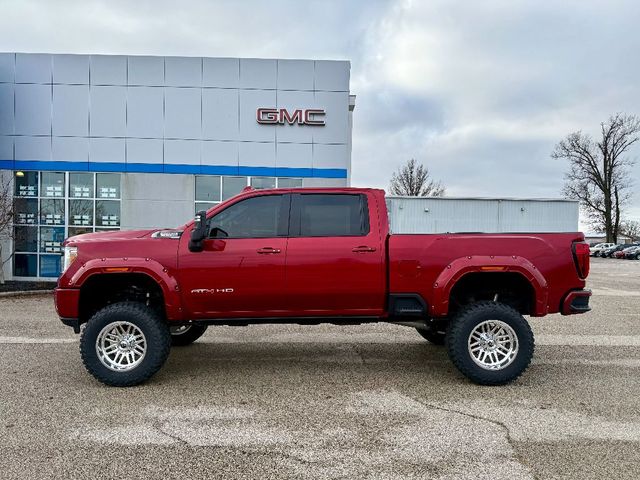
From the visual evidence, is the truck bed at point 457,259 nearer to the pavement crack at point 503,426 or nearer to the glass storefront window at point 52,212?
the pavement crack at point 503,426

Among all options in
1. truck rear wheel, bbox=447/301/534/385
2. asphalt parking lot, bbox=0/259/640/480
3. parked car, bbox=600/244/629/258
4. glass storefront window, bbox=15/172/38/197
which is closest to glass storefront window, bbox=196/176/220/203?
glass storefront window, bbox=15/172/38/197

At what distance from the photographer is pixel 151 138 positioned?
588 inches

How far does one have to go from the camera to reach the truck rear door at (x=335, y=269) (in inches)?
191

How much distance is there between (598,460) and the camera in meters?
3.30

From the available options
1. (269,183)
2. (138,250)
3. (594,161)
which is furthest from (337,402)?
(594,161)

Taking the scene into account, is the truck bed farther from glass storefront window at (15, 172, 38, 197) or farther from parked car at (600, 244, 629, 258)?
parked car at (600, 244, 629, 258)

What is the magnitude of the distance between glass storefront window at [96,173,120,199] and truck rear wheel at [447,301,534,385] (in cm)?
1295

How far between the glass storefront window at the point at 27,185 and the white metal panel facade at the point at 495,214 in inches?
473

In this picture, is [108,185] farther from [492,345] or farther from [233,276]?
[492,345]

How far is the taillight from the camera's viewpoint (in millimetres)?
4918

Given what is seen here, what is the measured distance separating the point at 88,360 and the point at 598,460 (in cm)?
446

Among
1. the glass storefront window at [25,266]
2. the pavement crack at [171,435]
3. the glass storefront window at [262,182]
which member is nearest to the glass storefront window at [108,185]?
the glass storefront window at [25,266]

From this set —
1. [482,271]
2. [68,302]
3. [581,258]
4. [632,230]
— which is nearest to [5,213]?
[68,302]

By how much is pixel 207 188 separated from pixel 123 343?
423 inches
